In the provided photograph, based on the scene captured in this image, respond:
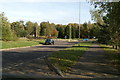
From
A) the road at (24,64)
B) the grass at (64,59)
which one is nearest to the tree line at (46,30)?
the grass at (64,59)

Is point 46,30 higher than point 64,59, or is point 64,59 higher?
point 46,30

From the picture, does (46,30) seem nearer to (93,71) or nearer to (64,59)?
(64,59)

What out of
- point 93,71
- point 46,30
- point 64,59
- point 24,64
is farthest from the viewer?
point 46,30

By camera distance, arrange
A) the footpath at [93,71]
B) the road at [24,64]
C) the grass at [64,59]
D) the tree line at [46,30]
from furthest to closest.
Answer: the tree line at [46,30] < the grass at [64,59] < the road at [24,64] < the footpath at [93,71]

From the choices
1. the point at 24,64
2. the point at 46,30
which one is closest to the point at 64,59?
the point at 24,64

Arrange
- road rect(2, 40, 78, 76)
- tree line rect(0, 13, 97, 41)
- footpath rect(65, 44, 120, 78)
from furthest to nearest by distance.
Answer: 1. tree line rect(0, 13, 97, 41)
2. road rect(2, 40, 78, 76)
3. footpath rect(65, 44, 120, 78)

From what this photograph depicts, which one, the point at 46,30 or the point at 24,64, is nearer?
the point at 24,64

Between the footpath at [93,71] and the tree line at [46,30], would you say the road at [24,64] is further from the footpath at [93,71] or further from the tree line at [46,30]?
the tree line at [46,30]

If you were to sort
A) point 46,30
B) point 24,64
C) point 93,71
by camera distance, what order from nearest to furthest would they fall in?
point 93,71
point 24,64
point 46,30

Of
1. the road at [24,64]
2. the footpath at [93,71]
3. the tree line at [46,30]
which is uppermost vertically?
the tree line at [46,30]

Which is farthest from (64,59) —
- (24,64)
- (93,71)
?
(93,71)

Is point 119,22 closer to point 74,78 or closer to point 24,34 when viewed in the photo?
point 74,78

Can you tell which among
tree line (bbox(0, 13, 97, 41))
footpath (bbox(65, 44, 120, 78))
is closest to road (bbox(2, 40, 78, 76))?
footpath (bbox(65, 44, 120, 78))

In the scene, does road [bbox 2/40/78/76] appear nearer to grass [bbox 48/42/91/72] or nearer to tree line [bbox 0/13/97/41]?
grass [bbox 48/42/91/72]
